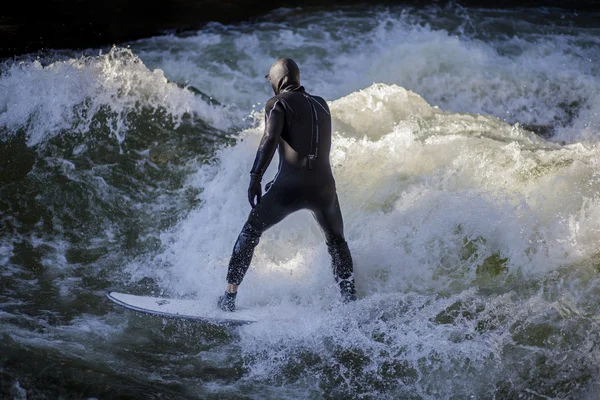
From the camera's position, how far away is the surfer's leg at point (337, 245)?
4727 millimetres

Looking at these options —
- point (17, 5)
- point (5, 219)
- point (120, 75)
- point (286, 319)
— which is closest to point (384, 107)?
point (120, 75)

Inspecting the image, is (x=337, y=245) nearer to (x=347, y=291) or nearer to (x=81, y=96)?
(x=347, y=291)

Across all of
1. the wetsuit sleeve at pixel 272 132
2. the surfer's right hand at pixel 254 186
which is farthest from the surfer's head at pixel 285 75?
the surfer's right hand at pixel 254 186

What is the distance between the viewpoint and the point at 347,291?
16.4 ft

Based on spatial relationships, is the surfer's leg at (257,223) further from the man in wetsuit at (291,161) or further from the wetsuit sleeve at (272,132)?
the wetsuit sleeve at (272,132)

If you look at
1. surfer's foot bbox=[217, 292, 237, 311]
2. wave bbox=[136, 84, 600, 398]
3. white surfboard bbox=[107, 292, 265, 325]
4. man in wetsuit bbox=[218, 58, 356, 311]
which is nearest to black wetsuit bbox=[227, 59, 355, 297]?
man in wetsuit bbox=[218, 58, 356, 311]

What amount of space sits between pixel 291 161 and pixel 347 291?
1.10 m

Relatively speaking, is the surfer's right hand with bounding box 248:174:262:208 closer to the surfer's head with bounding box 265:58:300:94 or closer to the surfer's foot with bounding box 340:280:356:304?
the surfer's head with bounding box 265:58:300:94

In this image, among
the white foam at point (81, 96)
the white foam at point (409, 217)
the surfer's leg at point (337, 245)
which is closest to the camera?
the surfer's leg at point (337, 245)

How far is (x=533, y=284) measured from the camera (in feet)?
16.5

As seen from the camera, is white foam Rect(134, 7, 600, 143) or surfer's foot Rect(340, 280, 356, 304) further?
white foam Rect(134, 7, 600, 143)

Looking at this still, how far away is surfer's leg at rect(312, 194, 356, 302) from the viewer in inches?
186

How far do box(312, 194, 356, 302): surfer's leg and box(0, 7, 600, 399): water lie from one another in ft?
0.49

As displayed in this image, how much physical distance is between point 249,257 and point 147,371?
1035mm
